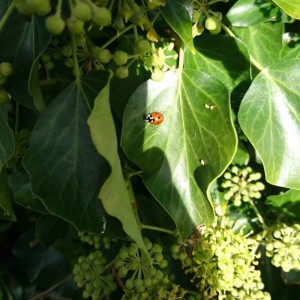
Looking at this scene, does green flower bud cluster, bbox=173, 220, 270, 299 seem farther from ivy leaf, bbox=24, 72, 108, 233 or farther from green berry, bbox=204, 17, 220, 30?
green berry, bbox=204, 17, 220, 30

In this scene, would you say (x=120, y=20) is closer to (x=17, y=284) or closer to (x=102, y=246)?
(x=102, y=246)

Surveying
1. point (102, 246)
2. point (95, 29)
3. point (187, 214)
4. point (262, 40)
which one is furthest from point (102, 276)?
point (262, 40)

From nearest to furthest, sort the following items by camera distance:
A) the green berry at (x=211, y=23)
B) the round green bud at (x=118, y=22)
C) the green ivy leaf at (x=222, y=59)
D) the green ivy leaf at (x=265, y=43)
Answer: the round green bud at (x=118, y=22) < the green berry at (x=211, y=23) < the green ivy leaf at (x=222, y=59) < the green ivy leaf at (x=265, y=43)

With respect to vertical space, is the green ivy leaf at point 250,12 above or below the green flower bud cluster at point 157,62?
below

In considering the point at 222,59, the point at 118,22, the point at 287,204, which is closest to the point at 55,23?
the point at 118,22

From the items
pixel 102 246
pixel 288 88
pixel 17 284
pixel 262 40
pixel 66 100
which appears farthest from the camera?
pixel 17 284

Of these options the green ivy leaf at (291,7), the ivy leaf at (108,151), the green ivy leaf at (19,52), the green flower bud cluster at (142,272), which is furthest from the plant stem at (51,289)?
the green ivy leaf at (291,7)

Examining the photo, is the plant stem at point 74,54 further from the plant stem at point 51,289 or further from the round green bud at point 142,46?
the plant stem at point 51,289
